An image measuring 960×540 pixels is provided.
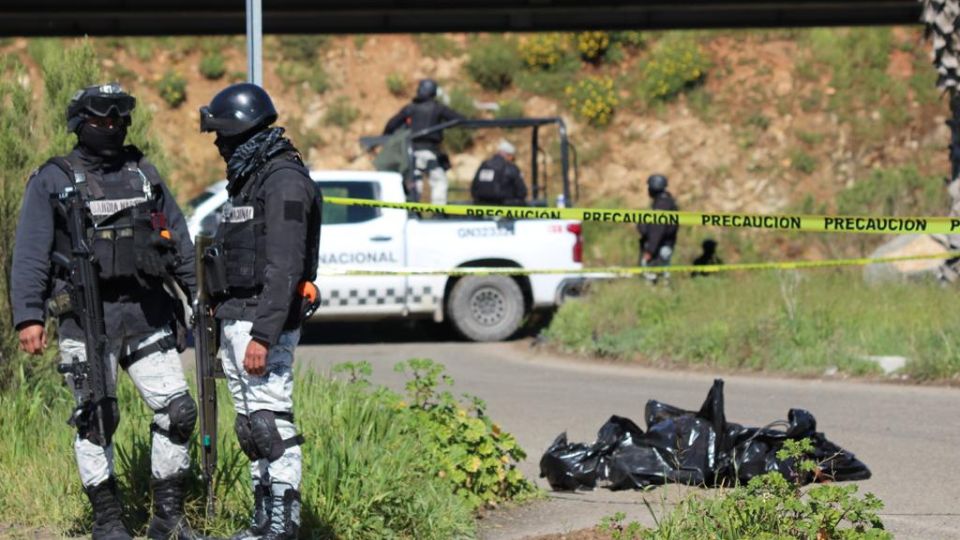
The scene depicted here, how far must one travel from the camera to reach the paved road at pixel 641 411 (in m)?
7.24

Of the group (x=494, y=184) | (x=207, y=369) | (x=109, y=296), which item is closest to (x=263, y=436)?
(x=207, y=369)

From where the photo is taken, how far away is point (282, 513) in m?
5.80

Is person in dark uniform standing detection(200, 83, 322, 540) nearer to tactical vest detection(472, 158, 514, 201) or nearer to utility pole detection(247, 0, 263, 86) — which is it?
utility pole detection(247, 0, 263, 86)

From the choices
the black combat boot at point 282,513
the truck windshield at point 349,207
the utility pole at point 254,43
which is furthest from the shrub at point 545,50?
the black combat boot at point 282,513

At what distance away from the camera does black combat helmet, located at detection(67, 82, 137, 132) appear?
6.34 m

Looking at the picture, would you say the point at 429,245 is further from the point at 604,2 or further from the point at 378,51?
the point at 378,51

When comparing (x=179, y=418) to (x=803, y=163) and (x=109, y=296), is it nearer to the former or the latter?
(x=109, y=296)

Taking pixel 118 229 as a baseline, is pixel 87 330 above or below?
below

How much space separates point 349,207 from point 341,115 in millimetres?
13685

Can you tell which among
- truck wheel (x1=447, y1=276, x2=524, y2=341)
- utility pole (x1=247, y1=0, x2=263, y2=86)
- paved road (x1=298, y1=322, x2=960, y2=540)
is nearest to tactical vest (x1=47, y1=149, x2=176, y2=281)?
utility pole (x1=247, y1=0, x2=263, y2=86)

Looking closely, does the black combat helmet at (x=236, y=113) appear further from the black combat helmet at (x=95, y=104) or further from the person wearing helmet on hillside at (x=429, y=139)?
the person wearing helmet on hillside at (x=429, y=139)

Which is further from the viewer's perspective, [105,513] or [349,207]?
[349,207]

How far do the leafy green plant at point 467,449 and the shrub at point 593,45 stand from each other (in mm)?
23062

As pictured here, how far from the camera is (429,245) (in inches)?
641
